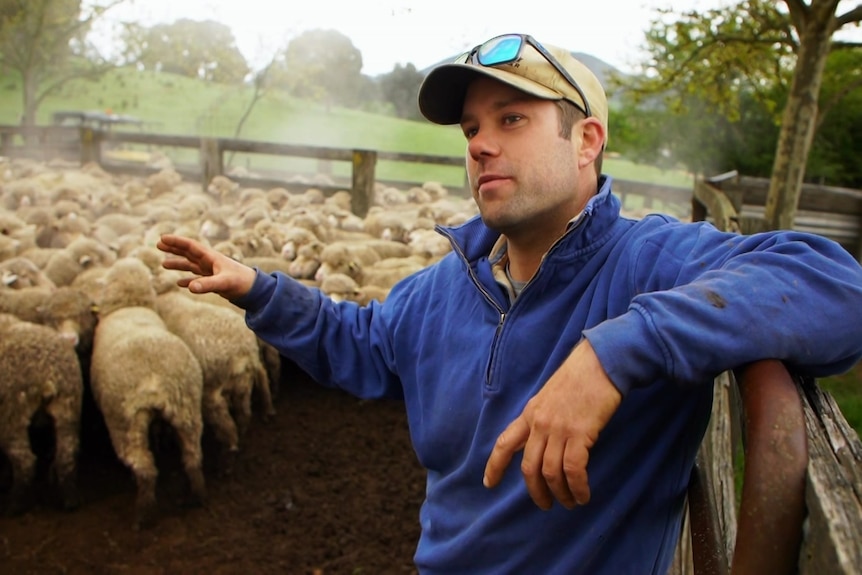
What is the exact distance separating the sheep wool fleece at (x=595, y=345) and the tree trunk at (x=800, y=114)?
555 cm

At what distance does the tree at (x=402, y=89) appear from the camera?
24.7 m

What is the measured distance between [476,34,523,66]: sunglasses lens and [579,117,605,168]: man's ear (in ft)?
0.94

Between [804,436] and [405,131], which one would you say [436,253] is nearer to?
[804,436]

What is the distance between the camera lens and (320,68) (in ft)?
73.2

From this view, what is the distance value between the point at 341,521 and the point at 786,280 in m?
3.85

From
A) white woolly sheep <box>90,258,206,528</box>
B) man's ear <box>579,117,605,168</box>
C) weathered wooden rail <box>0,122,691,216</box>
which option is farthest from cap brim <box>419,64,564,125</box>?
weathered wooden rail <box>0,122,691,216</box>

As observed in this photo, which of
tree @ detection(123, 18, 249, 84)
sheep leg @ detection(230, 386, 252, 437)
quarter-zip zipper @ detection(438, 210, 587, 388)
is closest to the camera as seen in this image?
quarter-zip zipper @ detection(438, 210, 587, 388)

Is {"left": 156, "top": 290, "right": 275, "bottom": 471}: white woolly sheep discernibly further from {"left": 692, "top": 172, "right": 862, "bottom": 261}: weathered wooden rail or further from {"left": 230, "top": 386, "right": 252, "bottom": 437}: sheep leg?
{"left": 692, "top": 172, "right": 862, "bottom": 261}: weathered wooden rail

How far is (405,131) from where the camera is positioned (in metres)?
27.1

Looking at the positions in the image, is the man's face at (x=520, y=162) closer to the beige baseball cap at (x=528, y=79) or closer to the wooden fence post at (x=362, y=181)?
the beige baseball cap at (x=528, y=79)

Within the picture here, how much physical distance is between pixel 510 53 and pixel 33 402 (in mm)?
4147

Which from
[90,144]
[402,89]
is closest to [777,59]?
[90,144]

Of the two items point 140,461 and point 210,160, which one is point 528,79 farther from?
point 210,160

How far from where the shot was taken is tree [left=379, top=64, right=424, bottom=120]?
24734 mm
